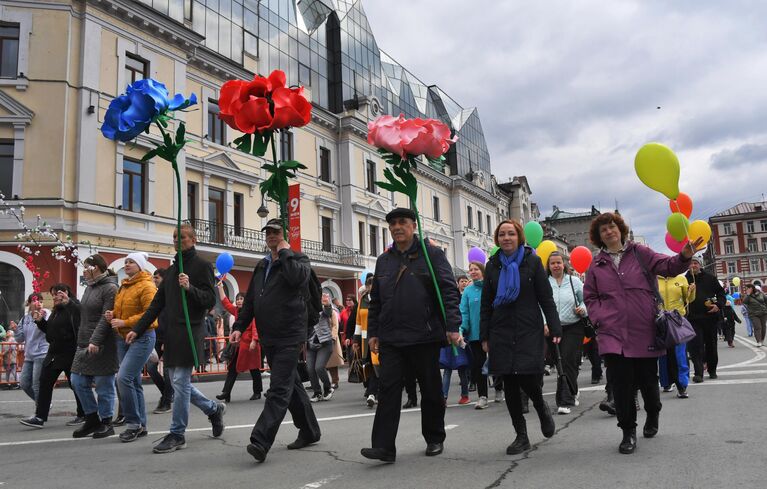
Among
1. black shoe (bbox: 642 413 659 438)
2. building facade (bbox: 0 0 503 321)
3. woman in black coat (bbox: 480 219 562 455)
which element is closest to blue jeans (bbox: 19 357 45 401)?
building facade (bbox: 0 0 503 321)

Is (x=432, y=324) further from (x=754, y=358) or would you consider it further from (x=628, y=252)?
(x=754, y=358)

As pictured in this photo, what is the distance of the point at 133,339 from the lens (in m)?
5.89

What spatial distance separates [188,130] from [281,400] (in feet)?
67.5

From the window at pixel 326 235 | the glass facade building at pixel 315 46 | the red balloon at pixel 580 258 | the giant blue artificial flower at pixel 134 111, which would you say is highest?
the glass facade building at pixel 315 46

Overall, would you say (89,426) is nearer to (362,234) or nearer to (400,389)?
(400,389)

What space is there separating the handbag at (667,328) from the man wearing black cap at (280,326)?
2873 mm

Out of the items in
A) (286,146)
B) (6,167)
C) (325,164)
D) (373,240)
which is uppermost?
(286,146)

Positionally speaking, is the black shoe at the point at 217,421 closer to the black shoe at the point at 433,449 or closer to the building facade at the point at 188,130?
the black shoe at the point at 433,449

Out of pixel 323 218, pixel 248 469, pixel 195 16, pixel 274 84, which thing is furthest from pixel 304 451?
pixel 323 218

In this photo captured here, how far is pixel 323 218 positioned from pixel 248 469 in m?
26.6

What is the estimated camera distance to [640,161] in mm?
5211

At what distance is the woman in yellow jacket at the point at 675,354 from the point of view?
25.1ft

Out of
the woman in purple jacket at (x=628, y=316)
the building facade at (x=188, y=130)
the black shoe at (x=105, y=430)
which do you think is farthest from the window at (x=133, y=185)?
the woman in purple jacket at (x=628, y=316)


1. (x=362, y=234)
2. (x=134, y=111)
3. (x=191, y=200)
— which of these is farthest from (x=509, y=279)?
(x=362, y=234)
